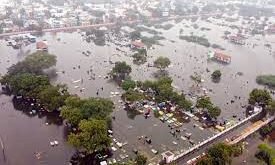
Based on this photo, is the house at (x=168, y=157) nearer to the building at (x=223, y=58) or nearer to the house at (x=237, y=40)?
the building at (x=223, y=58)

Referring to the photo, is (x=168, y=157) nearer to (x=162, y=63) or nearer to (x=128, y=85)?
(x=128, y=85)

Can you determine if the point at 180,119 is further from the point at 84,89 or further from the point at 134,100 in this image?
the point at 84,89

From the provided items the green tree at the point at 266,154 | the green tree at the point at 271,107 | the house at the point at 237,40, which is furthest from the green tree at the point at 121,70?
the house at the point at 237,40

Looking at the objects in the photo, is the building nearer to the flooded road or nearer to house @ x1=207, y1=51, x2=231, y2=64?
house @ x1=207, y1=51, x2=231, y2=64

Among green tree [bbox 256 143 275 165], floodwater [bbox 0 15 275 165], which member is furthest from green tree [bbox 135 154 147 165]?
green tree [bbox 256 143 275 165]

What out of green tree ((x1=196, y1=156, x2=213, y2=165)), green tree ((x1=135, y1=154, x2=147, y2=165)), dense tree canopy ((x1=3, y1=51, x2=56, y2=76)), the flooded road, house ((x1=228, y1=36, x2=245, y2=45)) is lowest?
the flooded road

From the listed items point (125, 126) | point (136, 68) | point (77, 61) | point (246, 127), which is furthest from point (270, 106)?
point (77, 61)

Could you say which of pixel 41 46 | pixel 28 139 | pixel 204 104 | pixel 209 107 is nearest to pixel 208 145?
pixel 209 107
